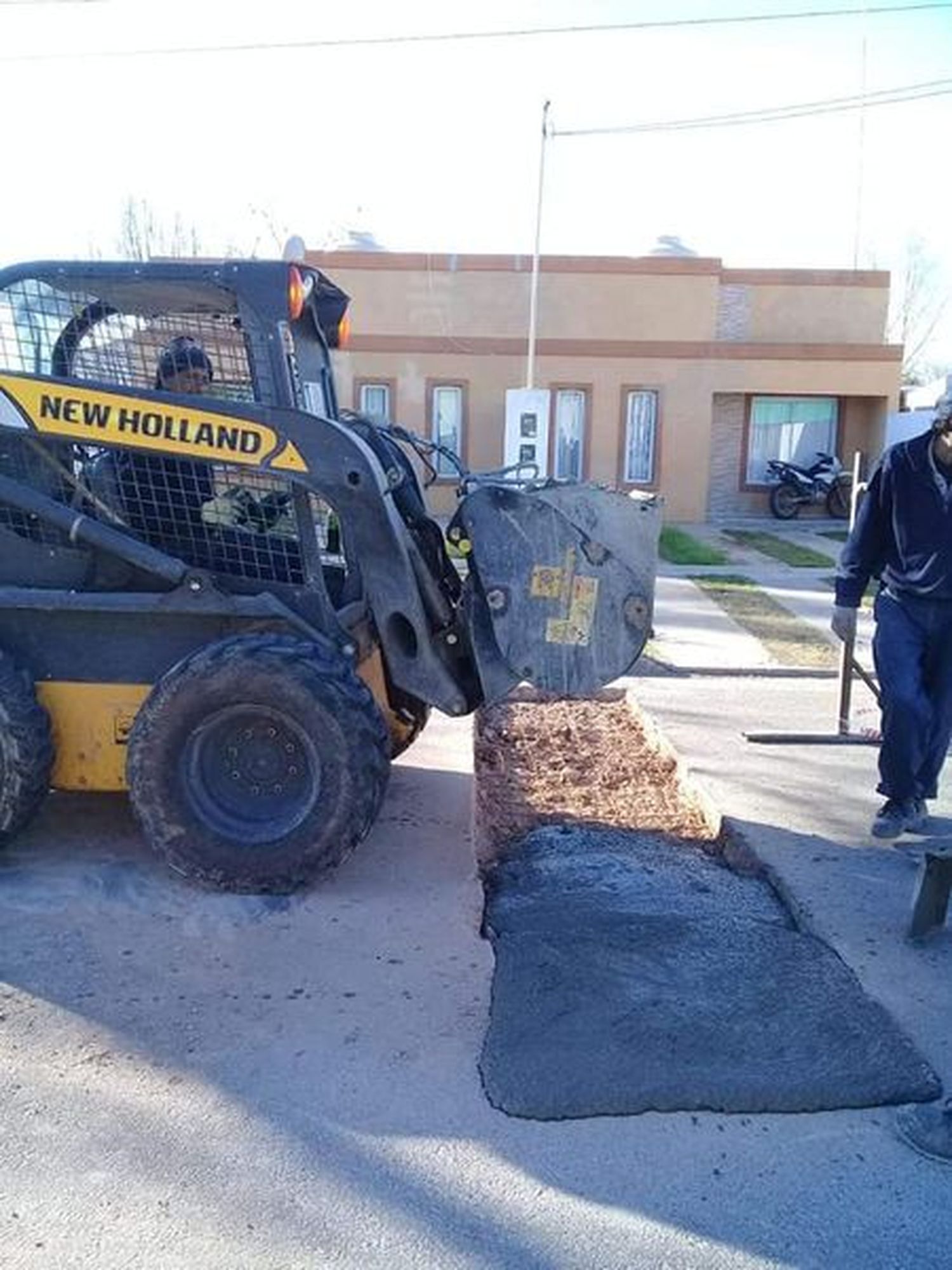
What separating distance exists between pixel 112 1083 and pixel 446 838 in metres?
2.14

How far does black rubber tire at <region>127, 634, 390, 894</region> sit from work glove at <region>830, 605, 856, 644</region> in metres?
2.37

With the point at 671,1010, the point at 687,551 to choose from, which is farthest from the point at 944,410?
the point at 687,551

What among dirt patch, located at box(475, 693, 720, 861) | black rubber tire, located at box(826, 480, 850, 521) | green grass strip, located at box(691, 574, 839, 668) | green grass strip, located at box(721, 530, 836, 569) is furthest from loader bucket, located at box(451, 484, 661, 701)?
black rubber tire, located at box(826, 480, 850, 521)

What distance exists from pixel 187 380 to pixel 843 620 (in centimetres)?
316

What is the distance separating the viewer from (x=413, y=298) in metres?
21.3

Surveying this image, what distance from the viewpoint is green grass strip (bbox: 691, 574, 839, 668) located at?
30.5ft

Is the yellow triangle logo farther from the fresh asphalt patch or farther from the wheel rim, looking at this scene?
the fresh asphalt patch

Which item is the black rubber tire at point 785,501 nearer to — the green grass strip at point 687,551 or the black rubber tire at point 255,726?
the green grass strip at point 687,551

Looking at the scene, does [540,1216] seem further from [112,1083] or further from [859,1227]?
[112,1083]

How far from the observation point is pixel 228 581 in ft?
14.9

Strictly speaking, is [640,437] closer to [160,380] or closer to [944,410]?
[944,410]

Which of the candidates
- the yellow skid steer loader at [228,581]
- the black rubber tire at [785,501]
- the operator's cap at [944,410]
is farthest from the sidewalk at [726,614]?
the yellow skid steer loader at [228,581]

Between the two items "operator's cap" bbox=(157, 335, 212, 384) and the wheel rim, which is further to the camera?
"operator's cap" bbox=(157, 335, 212, 384)

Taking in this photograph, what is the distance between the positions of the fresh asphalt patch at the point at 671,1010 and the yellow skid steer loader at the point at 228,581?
829 millimetres
